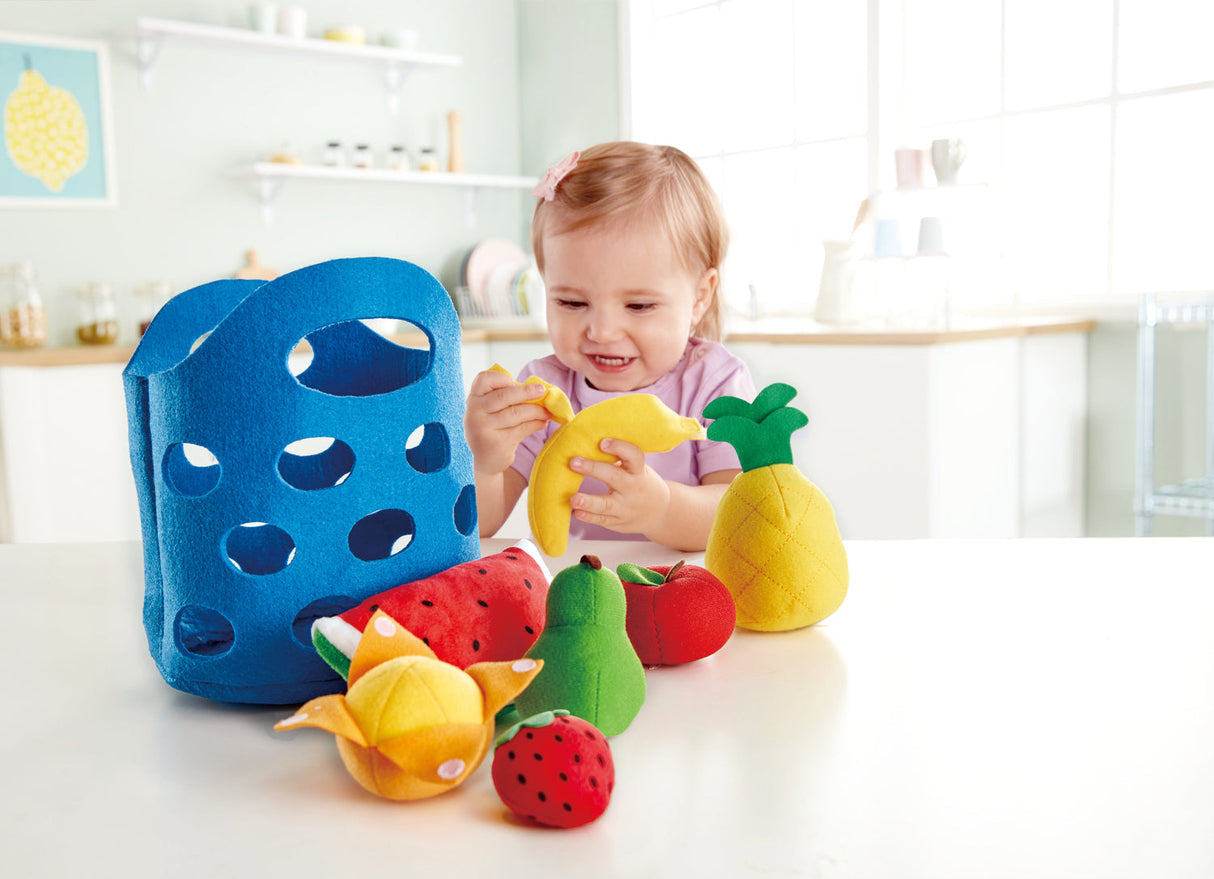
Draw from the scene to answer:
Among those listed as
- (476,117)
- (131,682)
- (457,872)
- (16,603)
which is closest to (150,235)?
(476,117)

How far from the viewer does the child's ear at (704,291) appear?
1184 mm

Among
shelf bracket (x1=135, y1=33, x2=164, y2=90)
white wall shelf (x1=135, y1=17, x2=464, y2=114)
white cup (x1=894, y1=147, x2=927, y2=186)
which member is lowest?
white cup (x1=894, y1=147, x2=927, y2=186)

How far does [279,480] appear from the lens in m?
0.47

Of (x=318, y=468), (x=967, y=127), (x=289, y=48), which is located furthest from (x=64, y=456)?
(x=967, y=127)

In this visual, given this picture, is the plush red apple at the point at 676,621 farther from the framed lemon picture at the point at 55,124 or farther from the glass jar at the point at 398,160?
the glass jar at the point at 398,160

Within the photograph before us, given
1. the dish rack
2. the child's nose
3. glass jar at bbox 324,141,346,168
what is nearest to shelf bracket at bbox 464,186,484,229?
glass jar at bbox 324,141,346,168

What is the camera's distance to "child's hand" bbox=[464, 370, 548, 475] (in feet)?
2.38

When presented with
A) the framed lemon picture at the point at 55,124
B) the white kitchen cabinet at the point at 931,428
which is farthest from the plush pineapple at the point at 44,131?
the white kitchen cabinet at the point at 931,428

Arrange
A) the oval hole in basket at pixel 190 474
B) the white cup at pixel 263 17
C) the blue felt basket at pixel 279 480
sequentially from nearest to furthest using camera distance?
the blue felt basket at pixel 279 480
the oval hole in basket at pixel 190 474
the white cup at pixel 263 17

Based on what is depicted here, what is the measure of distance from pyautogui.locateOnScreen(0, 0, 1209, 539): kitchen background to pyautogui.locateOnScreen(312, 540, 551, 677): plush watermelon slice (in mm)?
1883

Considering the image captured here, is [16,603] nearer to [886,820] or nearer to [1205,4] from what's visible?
[886,820]

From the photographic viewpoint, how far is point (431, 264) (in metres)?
3.75

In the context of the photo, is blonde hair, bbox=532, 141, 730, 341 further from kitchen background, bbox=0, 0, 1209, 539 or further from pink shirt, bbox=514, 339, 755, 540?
kitchen background, bbox=0, 0, 1209, 539

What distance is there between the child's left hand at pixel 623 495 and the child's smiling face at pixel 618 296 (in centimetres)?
35
